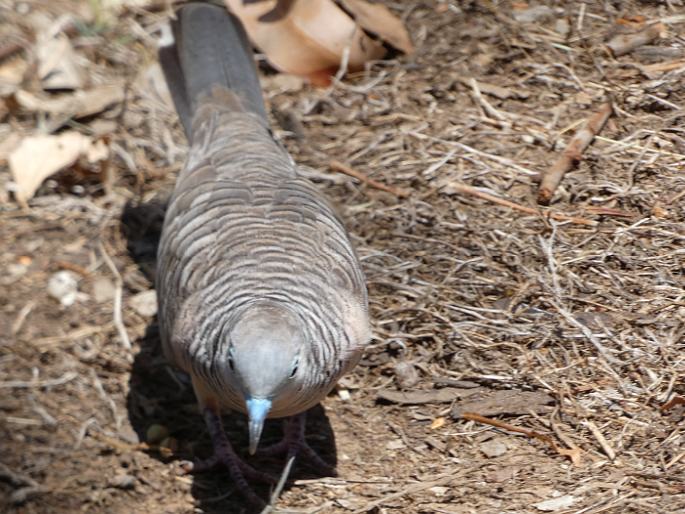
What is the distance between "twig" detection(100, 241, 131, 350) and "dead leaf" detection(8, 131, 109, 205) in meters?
0.66

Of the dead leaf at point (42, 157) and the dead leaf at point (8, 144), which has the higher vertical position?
the dead leaf at point (42, 157)

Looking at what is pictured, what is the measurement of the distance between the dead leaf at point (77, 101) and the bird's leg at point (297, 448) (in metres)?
3.07

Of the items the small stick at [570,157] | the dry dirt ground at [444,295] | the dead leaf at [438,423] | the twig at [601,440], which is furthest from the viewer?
the small stick at [570,157]

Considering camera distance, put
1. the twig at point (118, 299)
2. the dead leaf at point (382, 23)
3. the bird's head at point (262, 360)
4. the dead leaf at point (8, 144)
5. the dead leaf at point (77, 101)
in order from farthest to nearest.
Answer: the dead leaf at point (77, 101), the dead leaf at point (8, 144), the dead leaf at point (382, 23), the twig at point (118, 299), the bird's head at point (262, 360)

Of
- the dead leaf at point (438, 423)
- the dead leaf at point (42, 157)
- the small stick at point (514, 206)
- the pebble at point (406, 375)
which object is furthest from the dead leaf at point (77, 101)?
the dead leaf at point (438, 423)

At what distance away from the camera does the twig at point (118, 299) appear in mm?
6137

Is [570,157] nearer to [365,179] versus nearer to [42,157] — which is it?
[365,179]

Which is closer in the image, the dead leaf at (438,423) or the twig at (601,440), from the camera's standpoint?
the twig at (601,440)

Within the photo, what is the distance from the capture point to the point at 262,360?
4.14 m

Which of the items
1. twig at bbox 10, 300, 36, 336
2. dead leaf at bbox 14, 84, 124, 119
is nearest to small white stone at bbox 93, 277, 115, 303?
twig at bbox 10, 300, 36, 336

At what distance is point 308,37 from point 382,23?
1.60ft

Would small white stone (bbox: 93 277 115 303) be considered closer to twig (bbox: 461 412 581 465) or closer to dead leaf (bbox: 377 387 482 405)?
dead leaf (bbox: 377 387 482 405)

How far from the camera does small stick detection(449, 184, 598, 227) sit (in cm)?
541

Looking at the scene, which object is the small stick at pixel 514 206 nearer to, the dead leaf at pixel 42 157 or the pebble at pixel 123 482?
the pebble at pixel 123 482
